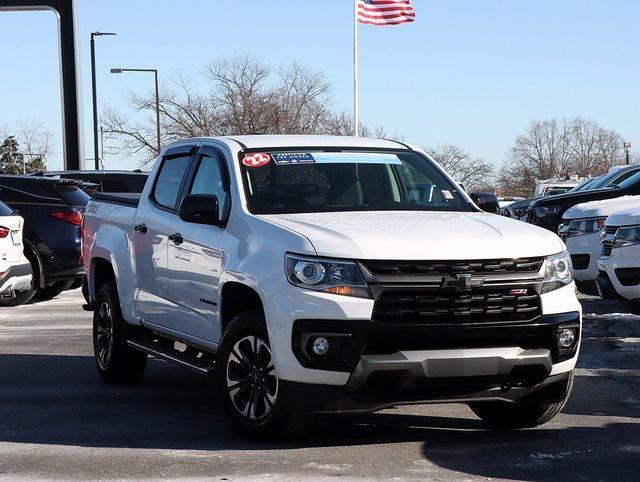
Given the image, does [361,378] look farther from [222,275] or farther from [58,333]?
[58,333]

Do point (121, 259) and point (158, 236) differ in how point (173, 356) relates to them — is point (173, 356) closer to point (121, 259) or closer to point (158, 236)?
point (158, 236)

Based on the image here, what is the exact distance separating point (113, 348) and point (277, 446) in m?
2.77

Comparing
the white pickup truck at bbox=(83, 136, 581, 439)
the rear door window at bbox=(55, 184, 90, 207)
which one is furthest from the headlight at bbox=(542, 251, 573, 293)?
the rear door window at bbox=(55, 184, 90, 207)

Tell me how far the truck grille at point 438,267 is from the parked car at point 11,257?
854 cm

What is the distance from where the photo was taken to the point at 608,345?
11.3m

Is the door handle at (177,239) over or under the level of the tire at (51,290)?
over

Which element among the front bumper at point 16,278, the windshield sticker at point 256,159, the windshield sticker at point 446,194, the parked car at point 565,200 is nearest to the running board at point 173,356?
the windshield sticker at point 256,159

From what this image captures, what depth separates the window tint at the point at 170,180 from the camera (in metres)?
8.62

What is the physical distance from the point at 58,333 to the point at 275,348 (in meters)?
6.78

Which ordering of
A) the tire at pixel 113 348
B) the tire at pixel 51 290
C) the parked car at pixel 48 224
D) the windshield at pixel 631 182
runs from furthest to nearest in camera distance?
the windshield at pixel 631 182, the tire at pixel 51 290, the parked car at pixel 48 224, the tire at pixel 113 348

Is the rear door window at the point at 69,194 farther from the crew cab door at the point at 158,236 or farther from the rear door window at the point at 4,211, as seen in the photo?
the crew cab door at the point at 158,236

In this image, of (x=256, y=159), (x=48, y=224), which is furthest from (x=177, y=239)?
(x=48, y=224)

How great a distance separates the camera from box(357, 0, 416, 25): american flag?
35031mm

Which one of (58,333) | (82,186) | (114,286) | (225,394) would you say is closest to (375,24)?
(82,186)
